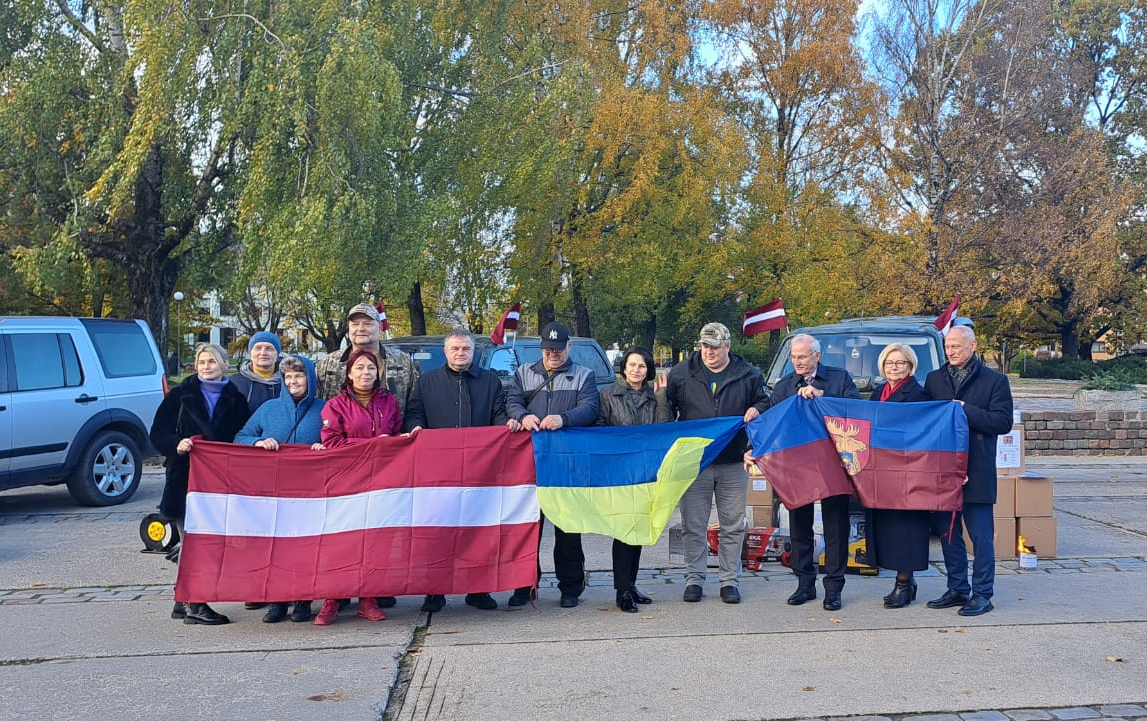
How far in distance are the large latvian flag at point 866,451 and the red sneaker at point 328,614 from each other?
9.72 feet

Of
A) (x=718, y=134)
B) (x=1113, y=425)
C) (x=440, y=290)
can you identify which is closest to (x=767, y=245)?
(x=718, y=134)

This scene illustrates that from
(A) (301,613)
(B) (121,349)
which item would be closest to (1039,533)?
(A) (301,613)

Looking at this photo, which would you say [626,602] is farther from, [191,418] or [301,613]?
[191,418]

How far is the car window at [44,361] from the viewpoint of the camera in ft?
34.6

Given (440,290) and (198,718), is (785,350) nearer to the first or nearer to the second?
(198,718)

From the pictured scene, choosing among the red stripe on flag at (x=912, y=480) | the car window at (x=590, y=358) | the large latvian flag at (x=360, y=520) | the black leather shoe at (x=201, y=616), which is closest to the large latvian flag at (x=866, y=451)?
the red stripe on flag at (x=912, y=480)

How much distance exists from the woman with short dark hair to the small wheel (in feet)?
11.1

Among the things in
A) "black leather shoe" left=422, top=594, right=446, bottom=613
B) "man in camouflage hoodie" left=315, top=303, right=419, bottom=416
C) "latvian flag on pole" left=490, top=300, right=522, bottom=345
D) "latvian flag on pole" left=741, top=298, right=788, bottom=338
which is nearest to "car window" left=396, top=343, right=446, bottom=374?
"latvian flag on pole" left=490, top=300, right=522, bottom=345

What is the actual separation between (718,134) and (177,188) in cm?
1432

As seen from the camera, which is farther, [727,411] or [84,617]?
[727,411]

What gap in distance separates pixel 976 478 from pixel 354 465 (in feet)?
13.4

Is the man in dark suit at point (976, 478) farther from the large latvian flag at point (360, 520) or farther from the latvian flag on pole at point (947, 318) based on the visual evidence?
the latvian flag on pole at point (947, 318)

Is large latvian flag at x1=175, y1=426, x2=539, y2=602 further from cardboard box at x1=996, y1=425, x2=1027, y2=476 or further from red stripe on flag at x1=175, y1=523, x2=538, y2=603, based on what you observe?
cardboard box at x1=996, y1=425, x2=1027, y2=476

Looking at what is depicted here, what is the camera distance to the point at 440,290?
24453 millimetres
